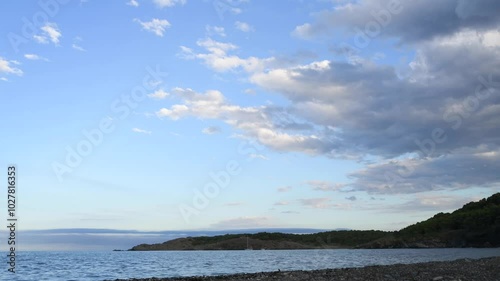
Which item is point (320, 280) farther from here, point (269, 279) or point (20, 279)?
point (20, 279)

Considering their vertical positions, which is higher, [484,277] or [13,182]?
[13,182]

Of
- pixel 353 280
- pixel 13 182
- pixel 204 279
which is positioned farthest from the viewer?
pixel 204 279

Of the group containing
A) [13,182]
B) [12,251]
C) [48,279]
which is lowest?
[48,279]

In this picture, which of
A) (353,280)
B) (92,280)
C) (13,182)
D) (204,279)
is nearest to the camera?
(13,182)

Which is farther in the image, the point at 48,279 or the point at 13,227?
the point at 48,279

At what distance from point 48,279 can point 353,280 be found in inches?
1559

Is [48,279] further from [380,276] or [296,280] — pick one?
[380,276]

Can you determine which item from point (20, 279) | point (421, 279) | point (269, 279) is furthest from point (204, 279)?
point (20, 279)

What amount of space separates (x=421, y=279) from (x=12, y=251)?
31.0m

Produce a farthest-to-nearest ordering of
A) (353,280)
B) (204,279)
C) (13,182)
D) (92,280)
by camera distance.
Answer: (92,280)
(204,279)
(353,280)
(13,182)

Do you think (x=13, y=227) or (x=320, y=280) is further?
(x=320, y=280)

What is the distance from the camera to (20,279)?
176ft

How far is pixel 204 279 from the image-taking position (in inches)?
1487

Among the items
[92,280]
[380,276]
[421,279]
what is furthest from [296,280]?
[92,280]
